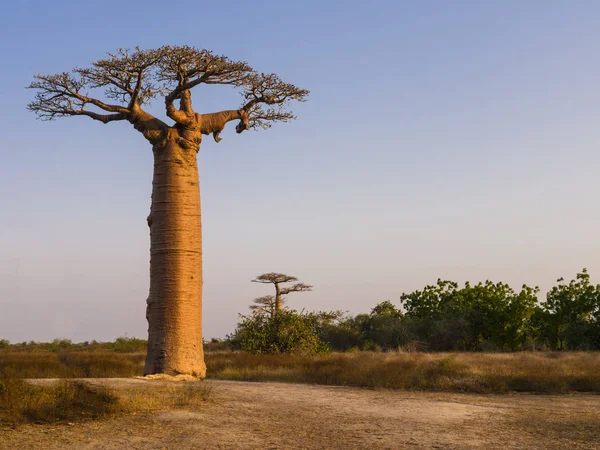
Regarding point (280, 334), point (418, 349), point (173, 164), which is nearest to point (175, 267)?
point (173, 164)

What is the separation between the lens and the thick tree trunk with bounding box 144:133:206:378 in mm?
10461

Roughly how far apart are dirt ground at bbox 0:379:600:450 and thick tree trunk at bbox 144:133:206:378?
1856mm

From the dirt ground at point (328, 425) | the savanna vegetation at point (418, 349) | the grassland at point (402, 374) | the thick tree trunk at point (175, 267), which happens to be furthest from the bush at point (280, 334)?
the dirt ground at point (328, 425)

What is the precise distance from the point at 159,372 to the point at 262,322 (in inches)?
318

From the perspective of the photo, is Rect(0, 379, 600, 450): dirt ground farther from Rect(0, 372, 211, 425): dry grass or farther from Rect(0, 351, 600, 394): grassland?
Rect(0, 351, 600, 394): grassland

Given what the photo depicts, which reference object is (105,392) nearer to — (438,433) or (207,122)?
(438,433)

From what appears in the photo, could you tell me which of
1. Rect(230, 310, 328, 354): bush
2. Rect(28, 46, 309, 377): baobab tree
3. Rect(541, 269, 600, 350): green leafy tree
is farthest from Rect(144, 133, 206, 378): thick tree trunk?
Rect(541, 269, 600, 350): green leafy tree

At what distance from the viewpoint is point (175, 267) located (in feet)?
34.9

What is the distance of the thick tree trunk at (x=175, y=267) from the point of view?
34.3 feet

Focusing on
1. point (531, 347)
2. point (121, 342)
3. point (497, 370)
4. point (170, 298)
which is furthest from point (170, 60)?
point (121, 342)

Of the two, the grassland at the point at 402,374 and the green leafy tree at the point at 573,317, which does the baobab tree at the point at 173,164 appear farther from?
the green leafy tree at the point at 573,317

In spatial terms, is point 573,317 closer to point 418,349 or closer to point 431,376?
point 418,349

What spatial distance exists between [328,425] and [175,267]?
494cm

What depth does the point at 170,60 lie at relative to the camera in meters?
11.3
